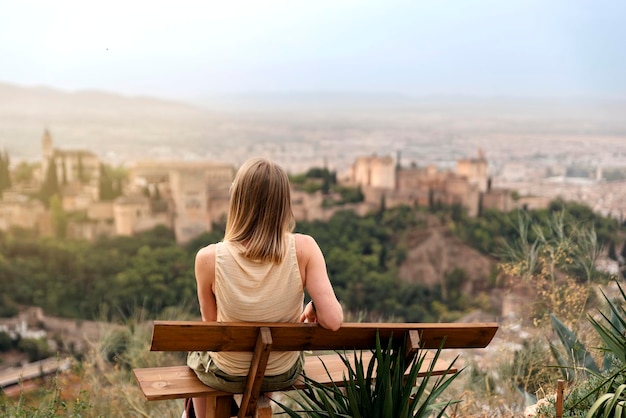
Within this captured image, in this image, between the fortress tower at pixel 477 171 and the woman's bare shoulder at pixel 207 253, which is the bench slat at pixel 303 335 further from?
the fortress tower at pixel 477 171

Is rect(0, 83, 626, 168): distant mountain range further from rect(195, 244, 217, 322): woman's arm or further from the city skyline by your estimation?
rect(195, 244, 217, 322): woman's arm

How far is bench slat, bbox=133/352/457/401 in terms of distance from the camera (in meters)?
1.94

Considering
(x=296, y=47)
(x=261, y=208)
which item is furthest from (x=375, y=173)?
(x=261, y=208)

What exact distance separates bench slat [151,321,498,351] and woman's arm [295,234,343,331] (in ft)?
0.12

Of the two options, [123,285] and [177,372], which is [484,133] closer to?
[123,285]

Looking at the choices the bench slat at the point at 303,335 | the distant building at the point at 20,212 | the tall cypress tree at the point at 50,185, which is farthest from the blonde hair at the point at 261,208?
the tall cypress tree at the point at 50,185

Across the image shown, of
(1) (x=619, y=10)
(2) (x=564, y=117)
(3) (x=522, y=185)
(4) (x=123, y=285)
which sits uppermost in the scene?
(1) (x=619, y=10)

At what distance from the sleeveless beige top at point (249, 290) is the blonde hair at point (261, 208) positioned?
1.3 inches

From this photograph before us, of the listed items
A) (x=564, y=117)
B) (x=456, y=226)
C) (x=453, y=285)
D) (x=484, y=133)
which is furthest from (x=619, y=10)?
(x=453, y=285)

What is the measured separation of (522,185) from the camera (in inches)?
1329

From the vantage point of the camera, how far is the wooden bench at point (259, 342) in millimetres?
1769

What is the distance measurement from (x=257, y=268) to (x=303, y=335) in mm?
227

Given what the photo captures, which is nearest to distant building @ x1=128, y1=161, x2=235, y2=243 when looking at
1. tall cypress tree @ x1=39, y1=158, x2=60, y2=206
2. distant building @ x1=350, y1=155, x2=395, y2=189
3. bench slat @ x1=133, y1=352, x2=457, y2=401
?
tall cypress tree @ x1=39, y1=158, x2=60, y2=206

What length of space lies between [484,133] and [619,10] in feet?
30.0
